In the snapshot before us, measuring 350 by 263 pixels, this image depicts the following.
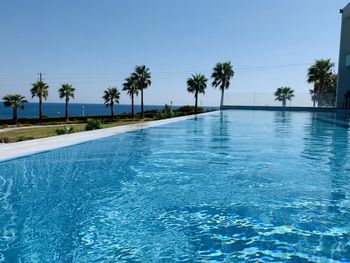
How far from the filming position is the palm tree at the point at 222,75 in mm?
42000

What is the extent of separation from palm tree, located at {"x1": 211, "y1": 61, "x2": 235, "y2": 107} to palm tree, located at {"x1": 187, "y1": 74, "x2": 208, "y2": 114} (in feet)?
7.41

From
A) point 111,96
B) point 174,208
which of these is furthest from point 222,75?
point 174,208

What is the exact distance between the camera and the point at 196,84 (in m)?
44.6

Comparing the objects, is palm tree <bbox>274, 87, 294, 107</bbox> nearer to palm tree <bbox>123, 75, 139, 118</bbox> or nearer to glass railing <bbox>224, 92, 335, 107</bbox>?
glass railing <bbox>224, 92, 335, 107</bbox>

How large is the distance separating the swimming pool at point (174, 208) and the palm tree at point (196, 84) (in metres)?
36.9

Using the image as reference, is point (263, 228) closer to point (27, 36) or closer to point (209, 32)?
point (209, 32)

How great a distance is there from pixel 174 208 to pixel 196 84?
1619 inches

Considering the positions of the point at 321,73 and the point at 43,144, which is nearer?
the point at 43,144

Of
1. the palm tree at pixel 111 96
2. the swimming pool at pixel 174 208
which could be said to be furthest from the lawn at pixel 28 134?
the palm tree at pixel 111 96

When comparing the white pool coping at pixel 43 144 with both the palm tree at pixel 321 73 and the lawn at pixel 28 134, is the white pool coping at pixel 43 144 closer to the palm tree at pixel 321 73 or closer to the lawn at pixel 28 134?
the lawn at pixel 28 134

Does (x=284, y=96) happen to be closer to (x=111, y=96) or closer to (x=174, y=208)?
(x=111, y=96)

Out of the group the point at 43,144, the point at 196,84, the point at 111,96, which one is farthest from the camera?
the point at 111,96

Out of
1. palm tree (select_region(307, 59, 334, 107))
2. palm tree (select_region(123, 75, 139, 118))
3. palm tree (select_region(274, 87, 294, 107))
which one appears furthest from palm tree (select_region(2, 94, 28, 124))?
palm tree (select_region(307, 59, 334, 107))

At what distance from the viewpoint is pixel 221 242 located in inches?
129
